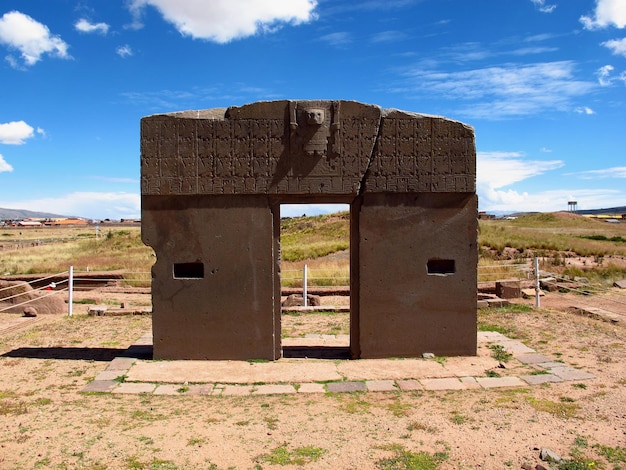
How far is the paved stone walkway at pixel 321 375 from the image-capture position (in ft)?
20.3

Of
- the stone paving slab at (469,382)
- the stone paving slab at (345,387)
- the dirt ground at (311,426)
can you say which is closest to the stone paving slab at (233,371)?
the stone paving slab at (345,387)

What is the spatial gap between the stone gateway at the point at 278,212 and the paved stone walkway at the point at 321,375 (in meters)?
0.32

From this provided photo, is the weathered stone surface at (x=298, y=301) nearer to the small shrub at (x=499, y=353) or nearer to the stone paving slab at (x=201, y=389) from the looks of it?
the small shrub at (x=499, y=353)

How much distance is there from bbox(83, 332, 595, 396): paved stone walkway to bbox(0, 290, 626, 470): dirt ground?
212 mm

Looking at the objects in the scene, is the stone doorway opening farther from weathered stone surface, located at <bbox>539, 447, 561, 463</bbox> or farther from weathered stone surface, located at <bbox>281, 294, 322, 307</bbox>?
weathered stone surface, located at <bbox>539, 447, 561, 463</bbox>

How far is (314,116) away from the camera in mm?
6930

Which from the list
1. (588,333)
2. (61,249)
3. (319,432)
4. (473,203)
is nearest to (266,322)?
(319,432)

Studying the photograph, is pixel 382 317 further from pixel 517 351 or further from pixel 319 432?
pixel 319 432

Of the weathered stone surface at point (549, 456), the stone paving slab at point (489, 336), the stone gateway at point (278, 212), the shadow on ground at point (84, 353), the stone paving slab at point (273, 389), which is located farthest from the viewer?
the stone paving slab at point (489, 336)

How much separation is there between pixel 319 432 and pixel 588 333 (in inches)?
245

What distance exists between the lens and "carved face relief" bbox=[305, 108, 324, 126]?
6934 millimetres

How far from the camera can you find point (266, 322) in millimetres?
7266

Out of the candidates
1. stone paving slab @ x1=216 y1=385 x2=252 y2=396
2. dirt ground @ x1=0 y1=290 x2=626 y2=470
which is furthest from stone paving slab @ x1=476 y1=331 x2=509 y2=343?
stone paving slab @ x1=216 y1=385 x2=252 y2=396

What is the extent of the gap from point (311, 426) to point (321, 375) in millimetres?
1681
